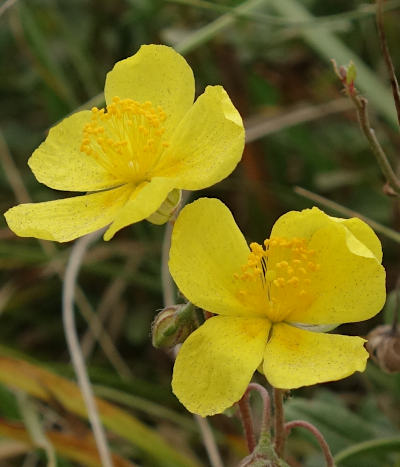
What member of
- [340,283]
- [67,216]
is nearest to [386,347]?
[340,283]

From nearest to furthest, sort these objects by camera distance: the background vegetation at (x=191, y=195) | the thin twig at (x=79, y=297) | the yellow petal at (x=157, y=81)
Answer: the yellow petal at (x=157, y=81)
the background vegetation at (x=191, y=195)
the thin twig at (x=79, y=297)

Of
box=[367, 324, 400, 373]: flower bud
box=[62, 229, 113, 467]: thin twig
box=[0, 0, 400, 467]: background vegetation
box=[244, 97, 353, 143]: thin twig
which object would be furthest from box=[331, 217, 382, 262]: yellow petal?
box=[244, 97, 353, 143]: thin twig

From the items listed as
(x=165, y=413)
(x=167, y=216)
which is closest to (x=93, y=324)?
(x=165, y=413)

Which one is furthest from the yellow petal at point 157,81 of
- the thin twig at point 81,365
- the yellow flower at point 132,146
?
the thin twig at point 81,365

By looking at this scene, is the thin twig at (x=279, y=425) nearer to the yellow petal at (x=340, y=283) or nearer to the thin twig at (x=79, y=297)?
the yellow petal at (x=340, y=283)

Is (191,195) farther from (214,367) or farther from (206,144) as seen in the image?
(214,367)

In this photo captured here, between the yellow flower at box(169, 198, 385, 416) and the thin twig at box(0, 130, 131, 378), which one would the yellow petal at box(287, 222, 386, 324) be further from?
the thin twig at box(0, 130, 131, 378)
